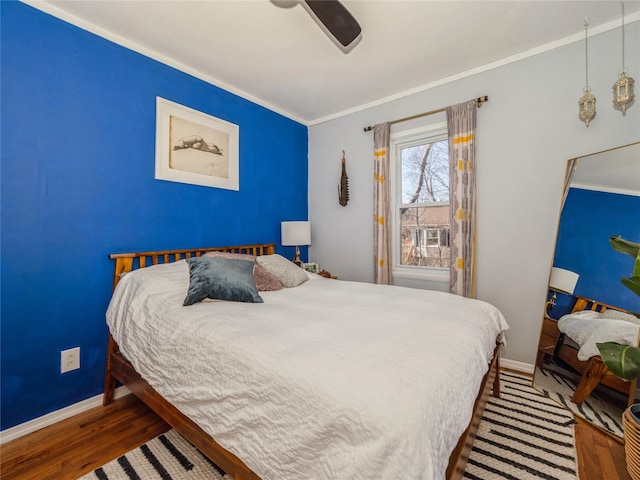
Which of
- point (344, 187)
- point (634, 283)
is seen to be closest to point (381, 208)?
point (344, 187)

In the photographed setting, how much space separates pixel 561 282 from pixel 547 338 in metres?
0.45

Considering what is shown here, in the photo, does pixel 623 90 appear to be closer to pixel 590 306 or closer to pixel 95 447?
pixel 590 306

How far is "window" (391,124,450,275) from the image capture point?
3029 mm

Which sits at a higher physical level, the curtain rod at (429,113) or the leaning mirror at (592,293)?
the curtain rod at (429,113)

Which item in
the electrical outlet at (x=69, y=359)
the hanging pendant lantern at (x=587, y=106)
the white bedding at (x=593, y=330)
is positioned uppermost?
the hanging pendant lantern at (x=587, y=106)

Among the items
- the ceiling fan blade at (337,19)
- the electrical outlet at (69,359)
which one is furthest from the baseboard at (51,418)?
the ceiling fan blade at (337,19)

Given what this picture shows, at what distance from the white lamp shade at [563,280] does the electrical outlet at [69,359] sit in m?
3.55

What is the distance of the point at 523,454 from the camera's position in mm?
1515

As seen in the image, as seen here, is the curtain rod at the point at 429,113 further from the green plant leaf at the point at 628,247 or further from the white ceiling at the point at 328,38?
the green plant leaf at the point at 628,247

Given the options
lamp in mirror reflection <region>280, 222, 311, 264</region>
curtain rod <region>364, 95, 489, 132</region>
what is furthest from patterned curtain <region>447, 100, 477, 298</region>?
lamp in mirror reflection <region>280, 222, 311, 264</region>

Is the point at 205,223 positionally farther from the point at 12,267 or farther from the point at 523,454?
the point at 523,454

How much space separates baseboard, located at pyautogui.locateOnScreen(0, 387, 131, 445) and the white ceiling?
2.62 m

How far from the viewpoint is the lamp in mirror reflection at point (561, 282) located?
2111 millimetres

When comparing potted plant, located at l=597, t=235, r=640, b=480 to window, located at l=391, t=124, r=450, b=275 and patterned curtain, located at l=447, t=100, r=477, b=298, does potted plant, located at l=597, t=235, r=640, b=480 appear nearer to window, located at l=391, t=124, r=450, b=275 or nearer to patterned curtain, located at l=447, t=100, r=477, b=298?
patterned curtain, located at l=447, t=100, r=477, b=298
